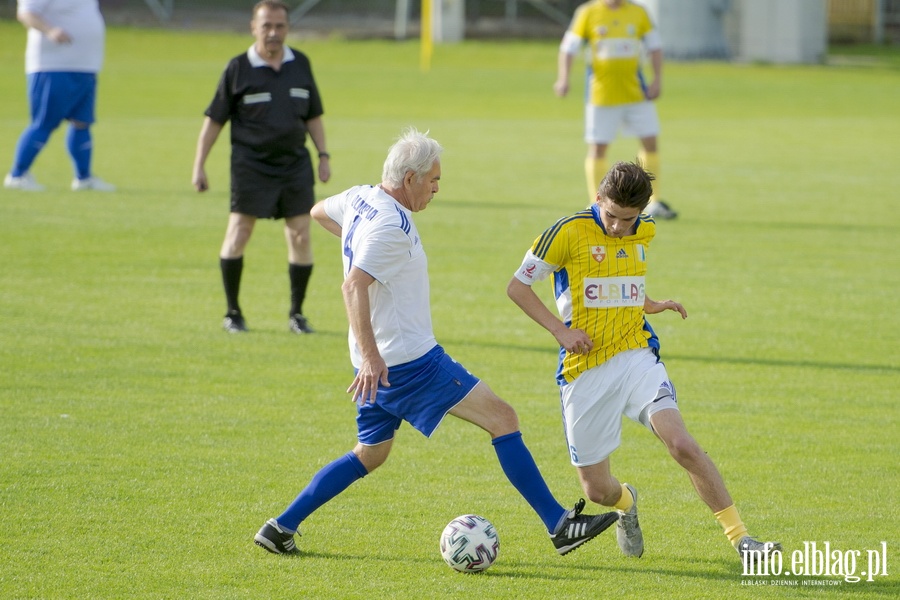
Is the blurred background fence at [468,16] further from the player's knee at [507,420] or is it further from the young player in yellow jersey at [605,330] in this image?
the player's knee at [507,420]

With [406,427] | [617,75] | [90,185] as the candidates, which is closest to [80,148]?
[90,185]

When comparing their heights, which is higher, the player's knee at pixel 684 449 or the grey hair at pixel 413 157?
the grey hair at pixel 413 157

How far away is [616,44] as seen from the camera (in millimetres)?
14375

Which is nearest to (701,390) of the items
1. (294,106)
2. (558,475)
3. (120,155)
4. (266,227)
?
(558,475)

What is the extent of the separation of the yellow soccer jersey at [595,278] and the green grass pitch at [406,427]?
0.92 meters

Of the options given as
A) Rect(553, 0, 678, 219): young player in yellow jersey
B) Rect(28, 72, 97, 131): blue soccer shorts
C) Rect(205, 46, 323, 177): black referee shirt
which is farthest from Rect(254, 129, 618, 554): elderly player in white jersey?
Rect(28, 72, 97, 131): blue soccer shorts

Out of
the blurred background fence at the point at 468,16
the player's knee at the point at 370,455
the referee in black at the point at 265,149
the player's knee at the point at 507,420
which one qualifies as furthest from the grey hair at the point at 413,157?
the blurred background fence at the point at 468,16

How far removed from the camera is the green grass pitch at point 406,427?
5195 mm

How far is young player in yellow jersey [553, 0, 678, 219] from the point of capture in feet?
47.3

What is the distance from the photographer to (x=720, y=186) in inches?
675

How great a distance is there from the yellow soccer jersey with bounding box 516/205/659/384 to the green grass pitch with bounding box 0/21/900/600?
3.01 ft

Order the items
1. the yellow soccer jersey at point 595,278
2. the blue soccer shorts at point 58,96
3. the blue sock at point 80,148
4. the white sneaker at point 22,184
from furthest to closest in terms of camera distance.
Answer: the white sneaker at point 22,184, the blue sock at point 80,148, the blue soccer shorts at point 58,96, the yellow soccer jersey at point 595,278

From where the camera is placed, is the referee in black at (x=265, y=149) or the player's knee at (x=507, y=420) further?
the referee in black at (x=265, y=149)

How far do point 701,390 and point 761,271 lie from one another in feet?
13.2
